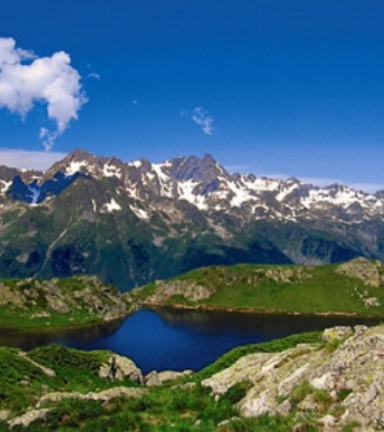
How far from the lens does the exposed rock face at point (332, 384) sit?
71.5 ft

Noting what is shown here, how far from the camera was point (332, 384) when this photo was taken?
24438 millimetres

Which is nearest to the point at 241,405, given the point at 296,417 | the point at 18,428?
the point at 296,417

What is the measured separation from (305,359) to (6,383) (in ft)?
100

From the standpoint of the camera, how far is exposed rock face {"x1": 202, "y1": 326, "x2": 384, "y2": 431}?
71.5 ft

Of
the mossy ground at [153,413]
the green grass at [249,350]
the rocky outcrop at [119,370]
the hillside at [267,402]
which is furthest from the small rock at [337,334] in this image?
the rocky outcrop at [119,370]

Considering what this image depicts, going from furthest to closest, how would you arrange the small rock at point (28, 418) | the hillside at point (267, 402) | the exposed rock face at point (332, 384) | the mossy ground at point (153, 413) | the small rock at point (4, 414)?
the small rock at point (4, 414)
the small rock at point (28, 418)
the mossy ground at point (153, 413)
the hillside at point (267, 402)
the exposed rock face at point (332, 384)

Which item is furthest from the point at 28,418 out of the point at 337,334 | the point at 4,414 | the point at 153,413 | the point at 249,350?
the point at 249,350

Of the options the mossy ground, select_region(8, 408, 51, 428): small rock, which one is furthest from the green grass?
Result: select_region(8, 408, 51, 428): small rock

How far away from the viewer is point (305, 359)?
102 feet

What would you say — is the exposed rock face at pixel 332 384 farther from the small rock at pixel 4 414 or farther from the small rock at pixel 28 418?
the small rock at pixel 4 414

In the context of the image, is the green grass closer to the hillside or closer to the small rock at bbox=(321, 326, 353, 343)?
the hillside

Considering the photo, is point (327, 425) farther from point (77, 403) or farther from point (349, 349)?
point (77, 403)

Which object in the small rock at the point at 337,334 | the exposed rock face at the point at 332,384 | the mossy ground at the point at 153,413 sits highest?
the small rock at the point at 337,334

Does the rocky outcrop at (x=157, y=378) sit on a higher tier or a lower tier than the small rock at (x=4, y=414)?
lower
